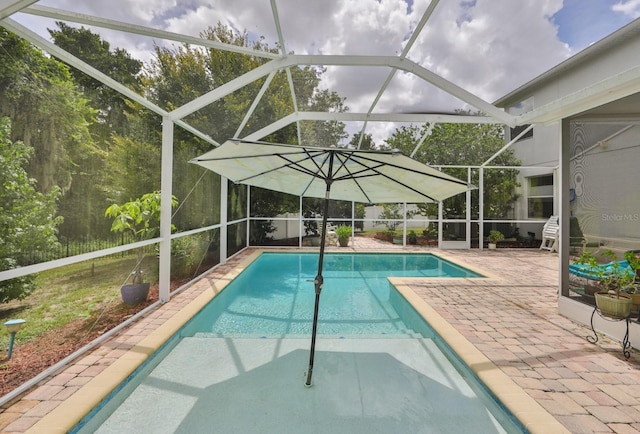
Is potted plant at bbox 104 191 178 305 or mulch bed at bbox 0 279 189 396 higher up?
potted plant at bbox 104 191 178 305

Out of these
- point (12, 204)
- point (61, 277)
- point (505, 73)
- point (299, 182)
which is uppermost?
point (505, 73)

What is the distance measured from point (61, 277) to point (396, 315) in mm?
4368

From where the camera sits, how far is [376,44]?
4.99 metres

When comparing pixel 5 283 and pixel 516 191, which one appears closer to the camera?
pixel 5 283

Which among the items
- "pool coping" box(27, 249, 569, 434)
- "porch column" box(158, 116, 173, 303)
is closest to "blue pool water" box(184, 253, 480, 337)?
"pool coping" box(27, 249, 569, 434)

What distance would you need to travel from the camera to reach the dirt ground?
240cm

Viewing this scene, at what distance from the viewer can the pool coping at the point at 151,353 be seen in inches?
81.1

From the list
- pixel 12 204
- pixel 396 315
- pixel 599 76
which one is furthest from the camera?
pixel 599 76

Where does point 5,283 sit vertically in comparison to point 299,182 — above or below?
below

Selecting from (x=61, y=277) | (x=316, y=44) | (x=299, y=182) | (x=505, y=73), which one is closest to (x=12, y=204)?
(x=61, y=277)

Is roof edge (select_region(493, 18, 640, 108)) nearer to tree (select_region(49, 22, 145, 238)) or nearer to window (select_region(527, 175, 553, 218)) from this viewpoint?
window (select_region(527, 175, 553, 218))

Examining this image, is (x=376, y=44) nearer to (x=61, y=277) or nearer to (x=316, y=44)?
(x=316, y=44)

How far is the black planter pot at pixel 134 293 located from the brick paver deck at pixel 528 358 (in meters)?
0.33

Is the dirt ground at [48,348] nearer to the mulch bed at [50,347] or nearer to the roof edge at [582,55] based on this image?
the mulch bed at [50,347]
